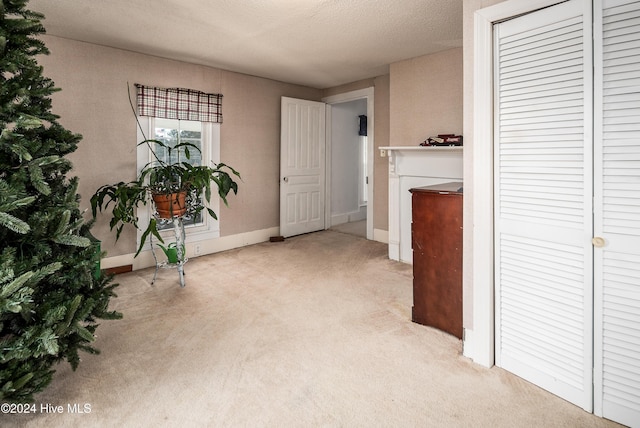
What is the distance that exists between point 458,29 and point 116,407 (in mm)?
3752

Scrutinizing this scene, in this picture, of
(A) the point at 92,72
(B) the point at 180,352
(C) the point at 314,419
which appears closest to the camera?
(C) the point at 314,419

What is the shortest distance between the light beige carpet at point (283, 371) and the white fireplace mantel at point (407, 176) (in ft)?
3.42

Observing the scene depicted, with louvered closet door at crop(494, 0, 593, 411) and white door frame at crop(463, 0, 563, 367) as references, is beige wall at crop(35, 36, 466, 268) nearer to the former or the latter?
white door frame at crop(463, 0, 563, 367)

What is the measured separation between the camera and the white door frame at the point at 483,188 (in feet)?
6.31

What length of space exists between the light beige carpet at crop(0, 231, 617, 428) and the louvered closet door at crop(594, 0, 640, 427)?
0.21 meters

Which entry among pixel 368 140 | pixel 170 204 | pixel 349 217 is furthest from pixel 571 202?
pixel 349 217

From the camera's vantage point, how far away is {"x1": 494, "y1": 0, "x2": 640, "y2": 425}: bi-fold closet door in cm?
151

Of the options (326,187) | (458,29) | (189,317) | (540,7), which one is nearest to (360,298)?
(189,317)

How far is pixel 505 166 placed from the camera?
1.91 m

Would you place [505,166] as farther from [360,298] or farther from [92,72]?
[92,72]

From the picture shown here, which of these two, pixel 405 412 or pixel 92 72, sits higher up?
pixel 92 72

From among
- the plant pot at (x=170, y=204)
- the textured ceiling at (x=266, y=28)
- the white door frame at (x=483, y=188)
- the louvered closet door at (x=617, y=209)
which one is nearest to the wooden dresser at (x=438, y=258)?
the white door frame at (x=483, y=188)

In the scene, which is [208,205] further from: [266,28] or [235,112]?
[266,28]

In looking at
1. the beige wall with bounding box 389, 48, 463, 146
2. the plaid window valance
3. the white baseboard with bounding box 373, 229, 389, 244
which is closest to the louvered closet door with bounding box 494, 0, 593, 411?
the beige wall with bounding box 389, 48, 463, 146
